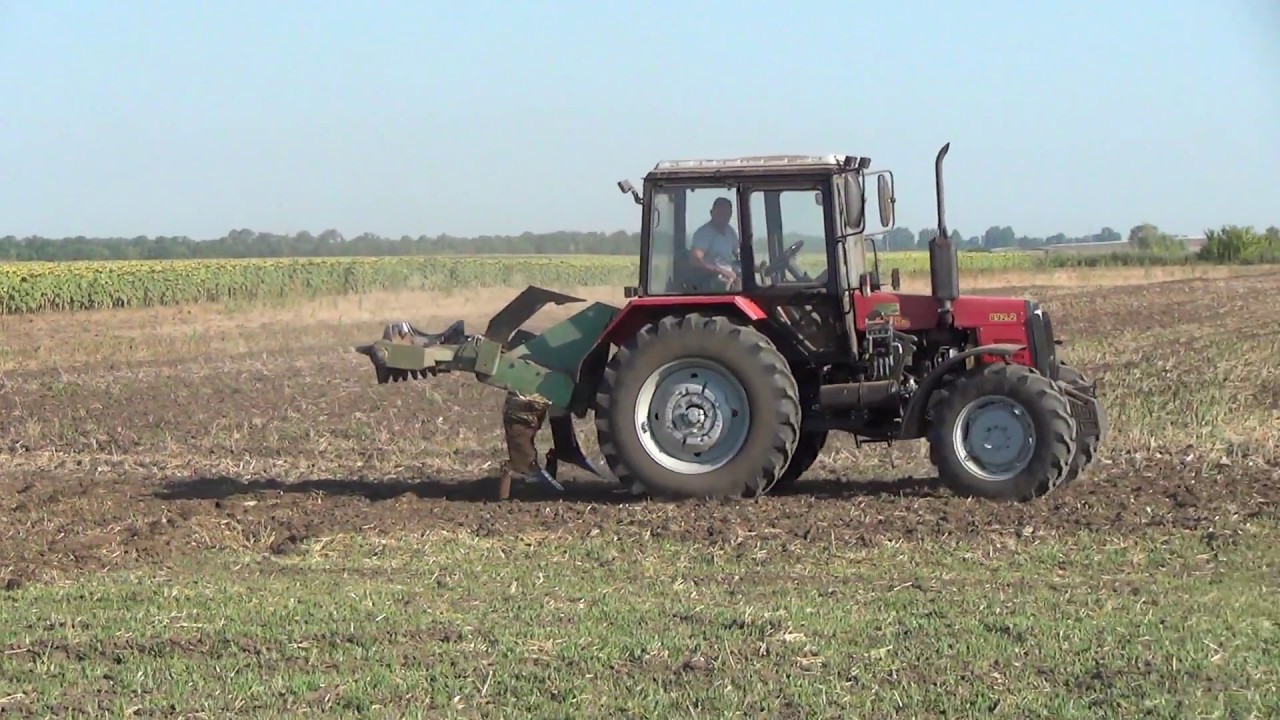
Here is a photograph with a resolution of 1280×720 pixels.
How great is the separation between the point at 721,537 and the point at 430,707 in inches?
130

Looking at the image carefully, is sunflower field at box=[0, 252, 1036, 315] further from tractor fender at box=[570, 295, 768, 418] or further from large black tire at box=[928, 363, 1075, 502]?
large black tire at box=[928, 363, 1075, 502]

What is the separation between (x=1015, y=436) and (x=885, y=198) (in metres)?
1.71

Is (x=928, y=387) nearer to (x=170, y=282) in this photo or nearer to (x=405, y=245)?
(x=405, y=245)

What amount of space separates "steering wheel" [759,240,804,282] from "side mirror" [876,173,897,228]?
561 mm

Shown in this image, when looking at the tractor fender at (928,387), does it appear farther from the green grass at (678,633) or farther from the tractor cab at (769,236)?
the green grass at (678,633)

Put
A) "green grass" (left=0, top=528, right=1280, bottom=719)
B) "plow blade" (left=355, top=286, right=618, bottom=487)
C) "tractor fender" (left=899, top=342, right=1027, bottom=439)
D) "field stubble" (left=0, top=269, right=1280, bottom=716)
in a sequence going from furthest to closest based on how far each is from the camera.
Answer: "plow blade" (left=355, top=286, right=618, bottom=487), "tractor fender" (left=899, top=342, right=1027, bottom=439), "field stubble" (left=0, top=269, right=1280, bottom=716), "green grass" (left=0, top=528, right=1280, bottom=719)

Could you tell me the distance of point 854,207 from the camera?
9.34 metres

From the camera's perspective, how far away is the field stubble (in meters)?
5.52

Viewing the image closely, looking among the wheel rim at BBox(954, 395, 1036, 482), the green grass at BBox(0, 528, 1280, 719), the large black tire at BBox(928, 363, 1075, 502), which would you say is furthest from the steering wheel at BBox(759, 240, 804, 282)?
the green grass at BBox(0, 528, 1280, 719)

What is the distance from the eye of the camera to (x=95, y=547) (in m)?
8.47

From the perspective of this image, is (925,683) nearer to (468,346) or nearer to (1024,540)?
(1024,540)

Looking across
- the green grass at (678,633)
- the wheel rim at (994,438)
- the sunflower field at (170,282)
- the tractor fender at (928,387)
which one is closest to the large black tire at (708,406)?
the tractor fender at (928,387)

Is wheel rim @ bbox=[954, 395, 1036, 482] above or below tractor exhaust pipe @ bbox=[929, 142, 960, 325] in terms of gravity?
below

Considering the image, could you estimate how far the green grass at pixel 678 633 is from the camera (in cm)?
530
